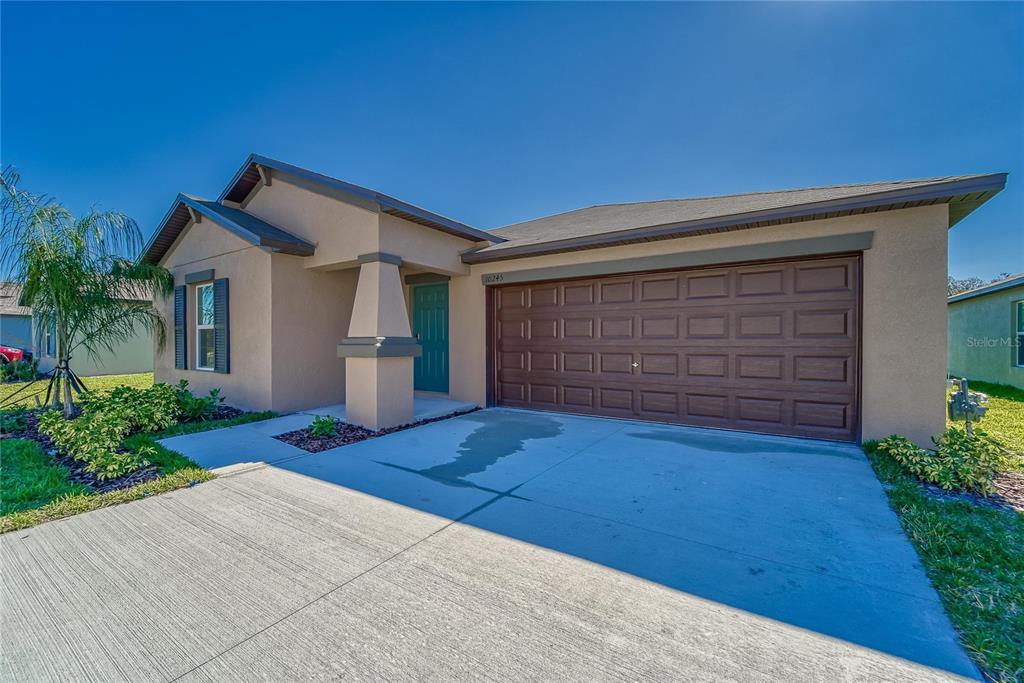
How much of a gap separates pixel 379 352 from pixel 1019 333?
53.4 feet

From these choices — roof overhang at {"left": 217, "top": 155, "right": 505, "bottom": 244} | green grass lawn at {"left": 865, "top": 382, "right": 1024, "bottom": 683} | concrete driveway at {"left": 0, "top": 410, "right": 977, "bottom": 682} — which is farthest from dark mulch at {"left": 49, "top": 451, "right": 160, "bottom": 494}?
green grass lawn at {"left": 865, "top": 382, "right": 1024, "bottom": 683}

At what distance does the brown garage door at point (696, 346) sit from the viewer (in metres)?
5.97

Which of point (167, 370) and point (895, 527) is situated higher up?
point (167, 370)

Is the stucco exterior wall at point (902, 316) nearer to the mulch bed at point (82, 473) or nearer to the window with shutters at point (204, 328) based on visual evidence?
the mulch bed at point (82, 473)

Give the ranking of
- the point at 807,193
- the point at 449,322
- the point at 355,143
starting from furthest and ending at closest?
the point at 355,143 < the point at 449,322 < the point at 807,193

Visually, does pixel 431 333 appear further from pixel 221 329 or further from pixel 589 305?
pixel 221 329

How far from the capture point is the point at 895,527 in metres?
3.40

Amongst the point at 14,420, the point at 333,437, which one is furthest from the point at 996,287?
the point at 14,420

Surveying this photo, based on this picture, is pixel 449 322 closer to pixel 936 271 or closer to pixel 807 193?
pixel 807 193

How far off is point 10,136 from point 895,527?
529 inches

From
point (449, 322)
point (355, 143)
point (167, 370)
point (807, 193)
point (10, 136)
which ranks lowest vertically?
point (167, 370)

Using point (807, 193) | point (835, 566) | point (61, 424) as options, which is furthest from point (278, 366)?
point (807, 193)

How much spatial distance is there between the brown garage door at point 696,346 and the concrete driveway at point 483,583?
→ 1861 mm

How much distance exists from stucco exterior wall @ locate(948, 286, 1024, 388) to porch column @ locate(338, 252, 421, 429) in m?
15.5
